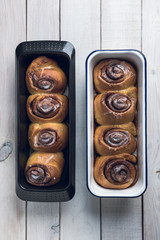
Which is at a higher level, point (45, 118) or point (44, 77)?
point (44, 77)

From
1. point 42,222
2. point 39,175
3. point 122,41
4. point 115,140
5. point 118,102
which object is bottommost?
point 42,222

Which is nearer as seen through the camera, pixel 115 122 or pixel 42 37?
pixel 115 122

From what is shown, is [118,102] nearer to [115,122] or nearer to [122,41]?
[115,122]

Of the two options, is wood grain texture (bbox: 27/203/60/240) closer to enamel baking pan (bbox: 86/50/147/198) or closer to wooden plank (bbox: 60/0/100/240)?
wooden plank (bbox: 60/0/100/240)

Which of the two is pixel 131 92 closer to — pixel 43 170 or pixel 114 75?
pixel 114 75

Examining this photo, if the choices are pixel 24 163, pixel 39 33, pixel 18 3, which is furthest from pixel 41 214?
pixel 18 3

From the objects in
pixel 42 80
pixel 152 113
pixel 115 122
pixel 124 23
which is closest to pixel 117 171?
pixel 115 122

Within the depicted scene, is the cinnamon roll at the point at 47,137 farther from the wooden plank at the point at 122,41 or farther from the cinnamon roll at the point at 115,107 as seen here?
the wooden plank at the point at 122,41
